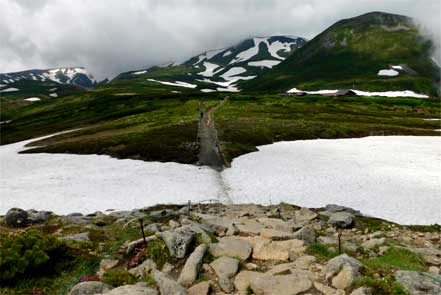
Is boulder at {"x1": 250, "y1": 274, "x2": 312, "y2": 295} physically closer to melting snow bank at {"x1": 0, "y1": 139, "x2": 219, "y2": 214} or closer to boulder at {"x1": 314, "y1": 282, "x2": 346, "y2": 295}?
boulder at {"x1": 314, "y1": 282, "x2": 346, "y2": 295}

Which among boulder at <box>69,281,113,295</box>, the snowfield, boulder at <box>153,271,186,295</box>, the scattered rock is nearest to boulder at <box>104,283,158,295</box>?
boulder at <box>153,271,186,295</box>

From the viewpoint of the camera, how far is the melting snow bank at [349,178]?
34594 mm

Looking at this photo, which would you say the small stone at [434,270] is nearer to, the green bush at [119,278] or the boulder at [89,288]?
the green bush at [119,278]

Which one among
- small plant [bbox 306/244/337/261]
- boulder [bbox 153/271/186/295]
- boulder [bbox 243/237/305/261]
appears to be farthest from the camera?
boulder [bbox 243/237/305/261]

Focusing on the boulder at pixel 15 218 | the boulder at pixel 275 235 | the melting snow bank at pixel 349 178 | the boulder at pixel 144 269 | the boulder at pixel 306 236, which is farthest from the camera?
the melting snow bank at pixel 349 178

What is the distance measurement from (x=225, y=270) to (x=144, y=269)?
371 cm

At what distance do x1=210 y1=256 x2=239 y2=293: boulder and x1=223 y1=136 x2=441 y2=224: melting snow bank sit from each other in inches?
775

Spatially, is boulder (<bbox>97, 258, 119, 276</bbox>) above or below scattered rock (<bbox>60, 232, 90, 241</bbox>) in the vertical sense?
above

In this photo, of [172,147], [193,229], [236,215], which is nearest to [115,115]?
[172,147]

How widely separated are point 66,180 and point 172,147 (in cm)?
1887

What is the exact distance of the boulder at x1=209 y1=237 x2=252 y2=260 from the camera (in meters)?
17.3

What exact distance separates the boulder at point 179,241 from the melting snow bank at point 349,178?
19703mm

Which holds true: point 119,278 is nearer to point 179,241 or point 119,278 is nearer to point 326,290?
point 179,241

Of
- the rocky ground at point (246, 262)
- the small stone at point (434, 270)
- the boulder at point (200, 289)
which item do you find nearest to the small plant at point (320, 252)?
the rocky ground at point (246, 262)
